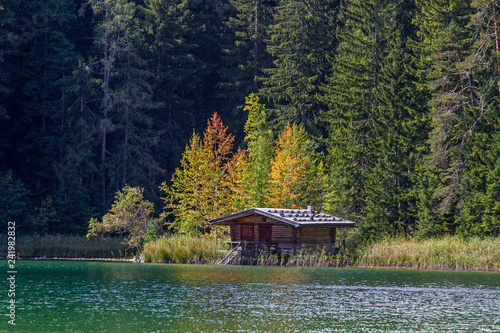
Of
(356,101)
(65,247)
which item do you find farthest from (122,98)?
(356,101)

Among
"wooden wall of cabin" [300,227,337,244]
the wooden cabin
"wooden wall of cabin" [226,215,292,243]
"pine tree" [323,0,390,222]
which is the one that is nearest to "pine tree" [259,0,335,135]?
"pine tree" [323,0,390,222]

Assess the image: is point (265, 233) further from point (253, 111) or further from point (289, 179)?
point (253, 111)

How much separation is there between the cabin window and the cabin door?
2.18ft

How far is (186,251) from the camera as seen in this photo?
4475cm

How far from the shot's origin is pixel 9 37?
194 feet

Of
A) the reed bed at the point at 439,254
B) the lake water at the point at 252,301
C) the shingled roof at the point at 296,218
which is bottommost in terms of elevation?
the lake water at the point at 252,301

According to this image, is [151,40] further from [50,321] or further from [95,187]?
[50,321]

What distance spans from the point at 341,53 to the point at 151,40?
64.7ft

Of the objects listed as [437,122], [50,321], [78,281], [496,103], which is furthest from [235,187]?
[50,321]

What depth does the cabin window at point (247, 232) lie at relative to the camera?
46.3 m

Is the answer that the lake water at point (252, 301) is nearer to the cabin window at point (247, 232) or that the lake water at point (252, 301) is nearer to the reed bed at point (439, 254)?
the reed bed at point (439, 254)

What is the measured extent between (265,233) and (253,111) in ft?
67.4

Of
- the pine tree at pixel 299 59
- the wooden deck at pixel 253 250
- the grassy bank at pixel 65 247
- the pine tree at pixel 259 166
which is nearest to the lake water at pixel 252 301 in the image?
the wooden deck at pixel 253 250

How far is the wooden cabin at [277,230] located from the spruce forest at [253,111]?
5557 mm
